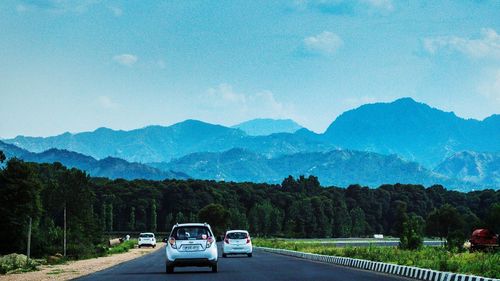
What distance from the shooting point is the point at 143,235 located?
339ft

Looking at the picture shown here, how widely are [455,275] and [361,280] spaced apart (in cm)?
304

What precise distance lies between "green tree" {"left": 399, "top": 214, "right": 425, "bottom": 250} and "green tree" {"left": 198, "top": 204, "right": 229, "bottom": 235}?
13542cm

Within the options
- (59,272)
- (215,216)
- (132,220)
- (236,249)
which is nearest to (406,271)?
(59,272)

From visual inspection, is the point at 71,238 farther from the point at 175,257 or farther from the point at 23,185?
the point at 175,257

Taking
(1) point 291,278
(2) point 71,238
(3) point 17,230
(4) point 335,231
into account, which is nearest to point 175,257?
(1) point 291,278

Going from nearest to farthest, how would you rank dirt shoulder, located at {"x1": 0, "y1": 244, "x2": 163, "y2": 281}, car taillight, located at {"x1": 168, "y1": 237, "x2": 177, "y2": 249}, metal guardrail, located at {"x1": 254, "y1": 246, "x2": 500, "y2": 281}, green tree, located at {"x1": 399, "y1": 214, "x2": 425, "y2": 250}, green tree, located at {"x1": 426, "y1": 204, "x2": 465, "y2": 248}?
metal guardrail, located at {"x1": 254, "y1": 246, "x2": 500, "y2": 281}, dirt shoulder, located at {"x1": 0, "y1": 244, "x2": 163, "y2": 281}, car taillight, located at {"x1": 168, "y1": 237, "x2": 177, "y2": 249}, green tree, located at {"x1": 399, "y1": 214, "x2": 425, "y2": 250}, green tree, located at {"x1": 426, "y1": 204, "x2": 465, "y2": 248}

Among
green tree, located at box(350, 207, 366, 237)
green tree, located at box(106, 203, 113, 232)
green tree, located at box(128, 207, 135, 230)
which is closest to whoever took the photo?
green tree, located at box(106, 203, 113, 232)

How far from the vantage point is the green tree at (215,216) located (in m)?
186

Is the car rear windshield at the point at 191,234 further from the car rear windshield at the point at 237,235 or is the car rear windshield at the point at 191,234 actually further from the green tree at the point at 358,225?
the green tree at the point at 358,225

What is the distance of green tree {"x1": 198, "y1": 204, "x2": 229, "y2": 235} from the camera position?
18638 centimetres

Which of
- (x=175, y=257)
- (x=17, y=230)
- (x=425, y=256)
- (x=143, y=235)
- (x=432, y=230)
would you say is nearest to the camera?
(x=175, y=257)

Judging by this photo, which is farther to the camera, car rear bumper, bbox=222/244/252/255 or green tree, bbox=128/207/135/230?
green tree, bbox=128/207/135/230

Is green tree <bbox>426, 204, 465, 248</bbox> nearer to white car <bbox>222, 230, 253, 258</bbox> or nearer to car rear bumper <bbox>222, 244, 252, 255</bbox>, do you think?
white car <bbox>222, 230, 253, 258</bbox>

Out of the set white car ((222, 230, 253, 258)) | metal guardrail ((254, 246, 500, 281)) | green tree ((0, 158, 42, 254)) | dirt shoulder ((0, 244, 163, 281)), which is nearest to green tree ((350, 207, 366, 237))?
green tree ((0, 158, 42, 254))
